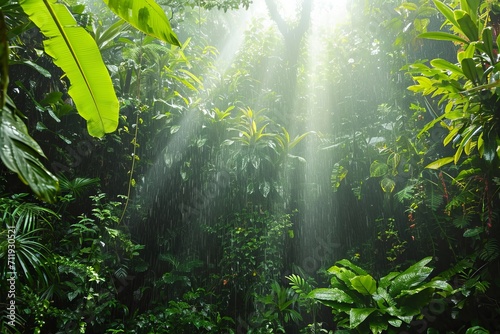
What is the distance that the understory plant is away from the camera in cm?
309

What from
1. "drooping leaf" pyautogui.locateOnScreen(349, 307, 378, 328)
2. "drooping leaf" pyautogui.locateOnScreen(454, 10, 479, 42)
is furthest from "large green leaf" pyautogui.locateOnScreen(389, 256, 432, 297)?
"drooping leaf" pyautogui.locateOnScreen(454, 10, 479, 42)

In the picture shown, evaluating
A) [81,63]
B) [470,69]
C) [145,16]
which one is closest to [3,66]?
[145,16]

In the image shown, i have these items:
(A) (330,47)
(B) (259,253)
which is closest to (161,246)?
(B) (259,253)

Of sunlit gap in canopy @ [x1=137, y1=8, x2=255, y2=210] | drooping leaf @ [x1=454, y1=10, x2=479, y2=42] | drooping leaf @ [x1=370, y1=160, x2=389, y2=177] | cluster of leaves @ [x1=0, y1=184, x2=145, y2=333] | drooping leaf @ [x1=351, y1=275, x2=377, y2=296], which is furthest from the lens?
sunlit gap in canopy @ [x1=137, y1=8, x2=255, y2=210]

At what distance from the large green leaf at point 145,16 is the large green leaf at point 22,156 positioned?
26.8 inches

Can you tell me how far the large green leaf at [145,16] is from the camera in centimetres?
136

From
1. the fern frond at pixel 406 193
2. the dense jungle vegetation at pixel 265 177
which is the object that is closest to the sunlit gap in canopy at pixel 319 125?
the dense jungle vegetation at pixel 265 177

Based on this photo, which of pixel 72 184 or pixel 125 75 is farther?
pixel 125 75

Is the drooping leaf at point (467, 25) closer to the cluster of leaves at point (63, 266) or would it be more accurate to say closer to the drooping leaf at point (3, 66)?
the drooping leaf at point (3, 66)

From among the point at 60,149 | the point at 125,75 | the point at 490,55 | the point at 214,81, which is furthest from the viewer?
the point at 214,81

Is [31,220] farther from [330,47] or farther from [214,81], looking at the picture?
[330,47]

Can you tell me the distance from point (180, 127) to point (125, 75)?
908mm

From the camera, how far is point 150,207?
492cm

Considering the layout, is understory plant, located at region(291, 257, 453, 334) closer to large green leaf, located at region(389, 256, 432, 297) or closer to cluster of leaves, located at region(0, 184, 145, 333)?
large green leaf, located at region(389, 256, 432, 297)
